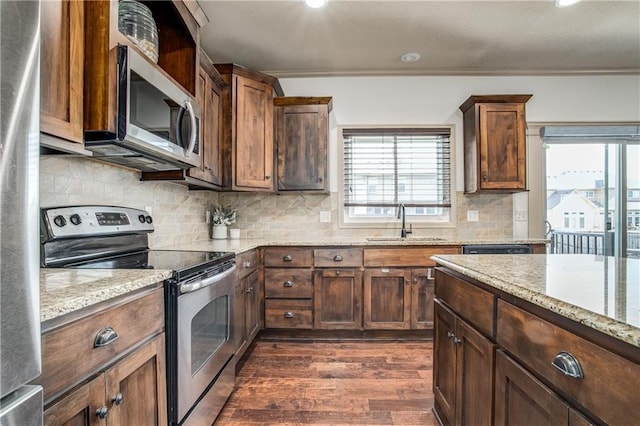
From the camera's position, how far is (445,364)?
1603 mm

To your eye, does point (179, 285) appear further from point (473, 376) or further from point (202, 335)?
point (473, 376)

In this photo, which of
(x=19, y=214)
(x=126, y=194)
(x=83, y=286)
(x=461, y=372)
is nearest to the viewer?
(x=19, y=214)

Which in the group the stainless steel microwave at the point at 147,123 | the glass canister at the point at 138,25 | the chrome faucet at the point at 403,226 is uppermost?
the glass canister at the point at 138,25

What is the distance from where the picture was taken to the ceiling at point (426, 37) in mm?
2514

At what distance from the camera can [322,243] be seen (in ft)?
9.45

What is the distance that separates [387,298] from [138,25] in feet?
8.47

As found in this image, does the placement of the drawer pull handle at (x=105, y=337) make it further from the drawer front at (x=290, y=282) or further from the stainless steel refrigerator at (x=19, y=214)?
the drawer front at (x=290, y=282)

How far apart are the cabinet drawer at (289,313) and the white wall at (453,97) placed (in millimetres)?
1342

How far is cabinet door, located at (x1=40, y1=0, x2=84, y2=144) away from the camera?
1.03 meters

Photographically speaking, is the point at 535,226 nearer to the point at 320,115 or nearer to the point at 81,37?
the point at 320,115

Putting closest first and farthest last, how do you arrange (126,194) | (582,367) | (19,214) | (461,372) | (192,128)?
(19,214) < (582,367) < (461,372) < (192,128) < (126,194)

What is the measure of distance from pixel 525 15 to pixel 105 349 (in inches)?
134

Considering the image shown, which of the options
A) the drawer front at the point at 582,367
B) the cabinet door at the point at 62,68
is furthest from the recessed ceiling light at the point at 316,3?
the drawer front at the point at 582,367

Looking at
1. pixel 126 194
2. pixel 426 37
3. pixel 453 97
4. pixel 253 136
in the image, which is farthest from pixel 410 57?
pixel 126 194
